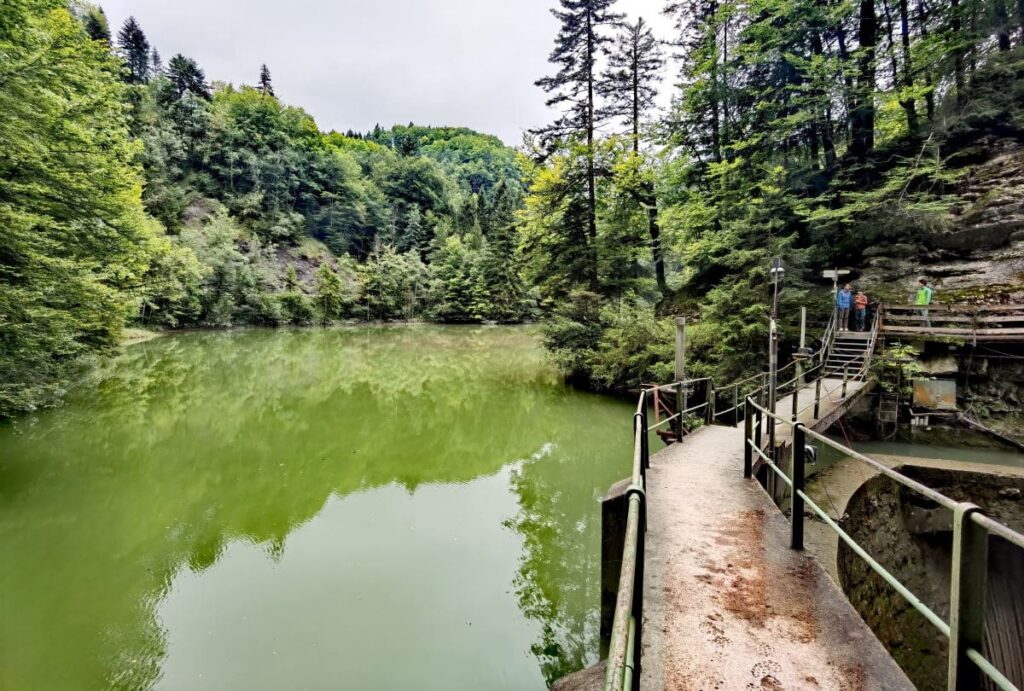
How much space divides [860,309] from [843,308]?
22.2 inches

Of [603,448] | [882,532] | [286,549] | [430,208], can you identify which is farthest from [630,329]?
[430,208]

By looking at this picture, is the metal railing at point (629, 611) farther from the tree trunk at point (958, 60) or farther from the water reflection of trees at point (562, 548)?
the tree trunk at point (958, 60)

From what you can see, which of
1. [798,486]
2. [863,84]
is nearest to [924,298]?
[863,84]

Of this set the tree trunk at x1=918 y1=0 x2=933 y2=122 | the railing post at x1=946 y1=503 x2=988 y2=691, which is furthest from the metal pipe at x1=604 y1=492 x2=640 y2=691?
the tree trunk at x1=918 y1=0 x2=933 y2=122

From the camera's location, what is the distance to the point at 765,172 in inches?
547

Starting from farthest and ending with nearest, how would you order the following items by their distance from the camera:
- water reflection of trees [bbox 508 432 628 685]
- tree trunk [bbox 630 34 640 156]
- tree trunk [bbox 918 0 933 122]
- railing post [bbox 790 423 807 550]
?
tree trunk [bbox 630 34 640 156], tree trunk [bbox 918 0 933 122], water reflection of trees [bbox 508 432 628 685], railing post [bbox 790 423 807 550]

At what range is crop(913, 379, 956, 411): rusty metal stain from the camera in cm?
991

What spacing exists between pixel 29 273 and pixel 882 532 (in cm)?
1444

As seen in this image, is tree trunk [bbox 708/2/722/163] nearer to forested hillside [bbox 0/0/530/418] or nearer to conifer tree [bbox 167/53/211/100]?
forested hillside [bbox 0/0/530/418]

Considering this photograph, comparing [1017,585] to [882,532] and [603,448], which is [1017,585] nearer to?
[882,532]

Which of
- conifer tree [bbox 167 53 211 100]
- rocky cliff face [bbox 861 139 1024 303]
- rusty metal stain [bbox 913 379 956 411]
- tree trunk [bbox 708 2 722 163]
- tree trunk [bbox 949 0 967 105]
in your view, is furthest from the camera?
conifer tree [bbox 167 53 211 100]

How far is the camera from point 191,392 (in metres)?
16.1

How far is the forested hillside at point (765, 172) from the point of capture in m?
11.9

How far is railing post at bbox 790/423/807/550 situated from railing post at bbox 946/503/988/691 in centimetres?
Answer: 174
